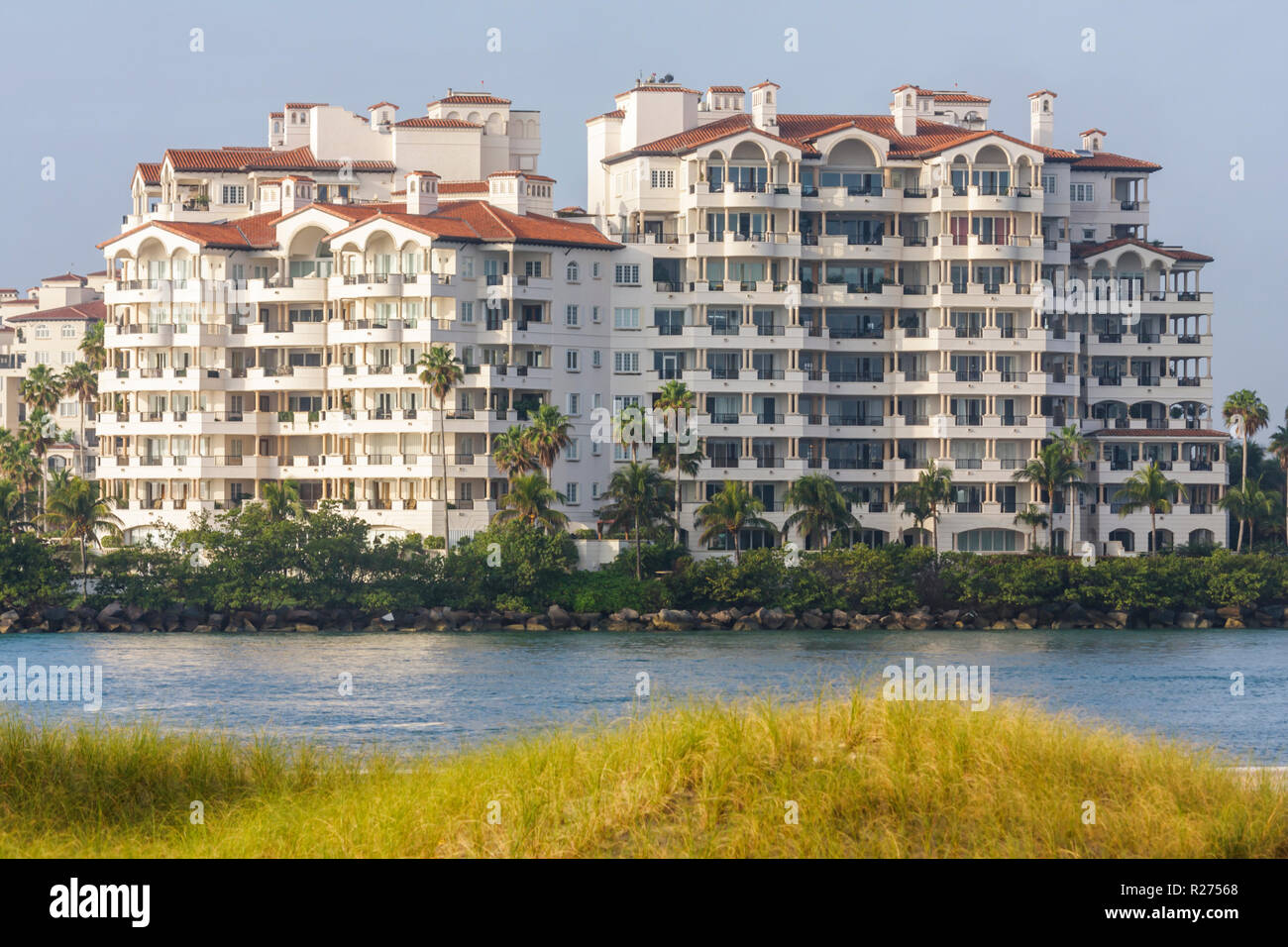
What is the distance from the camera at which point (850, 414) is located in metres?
103

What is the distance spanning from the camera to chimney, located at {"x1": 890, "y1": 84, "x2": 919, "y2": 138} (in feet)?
351

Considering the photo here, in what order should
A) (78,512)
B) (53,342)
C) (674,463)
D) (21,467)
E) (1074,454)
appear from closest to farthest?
(78,512), (674,463), (1074,454), (21,467), (53,342)

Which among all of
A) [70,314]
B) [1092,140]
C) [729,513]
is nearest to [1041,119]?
[1092,140]

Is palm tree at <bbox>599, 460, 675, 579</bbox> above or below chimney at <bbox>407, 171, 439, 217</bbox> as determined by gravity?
below

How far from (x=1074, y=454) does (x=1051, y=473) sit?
384 centimetres

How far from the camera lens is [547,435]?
295 ft

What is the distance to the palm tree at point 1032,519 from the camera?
97500mm

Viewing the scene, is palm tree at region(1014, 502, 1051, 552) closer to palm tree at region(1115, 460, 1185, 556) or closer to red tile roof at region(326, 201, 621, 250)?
palm tree at region(1115, 460, 1185, 556)

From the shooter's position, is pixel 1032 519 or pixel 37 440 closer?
pixel 1032 519

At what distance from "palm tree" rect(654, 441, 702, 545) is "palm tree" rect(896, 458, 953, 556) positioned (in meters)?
10.8

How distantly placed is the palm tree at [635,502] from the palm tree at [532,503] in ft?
9.12

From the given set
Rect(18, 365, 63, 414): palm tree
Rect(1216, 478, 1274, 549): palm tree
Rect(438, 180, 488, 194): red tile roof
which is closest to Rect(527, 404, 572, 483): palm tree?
Rect(438, 180, 488, 194): red tile roof

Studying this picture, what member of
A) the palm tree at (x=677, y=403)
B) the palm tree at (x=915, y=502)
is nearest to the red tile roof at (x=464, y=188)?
the palm tree at (x=677, y=403)

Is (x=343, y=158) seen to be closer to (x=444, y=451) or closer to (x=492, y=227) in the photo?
(x=492, y=227)
